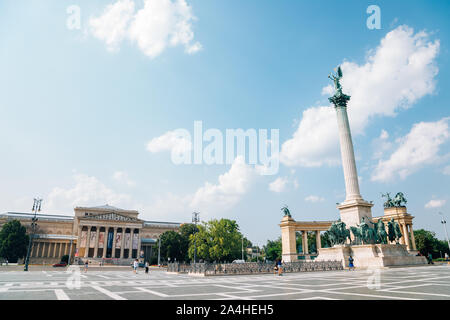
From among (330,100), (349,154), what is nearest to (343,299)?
(349,154)

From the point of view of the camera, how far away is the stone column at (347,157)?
134 ft

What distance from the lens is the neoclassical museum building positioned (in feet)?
330

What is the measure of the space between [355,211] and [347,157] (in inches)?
335

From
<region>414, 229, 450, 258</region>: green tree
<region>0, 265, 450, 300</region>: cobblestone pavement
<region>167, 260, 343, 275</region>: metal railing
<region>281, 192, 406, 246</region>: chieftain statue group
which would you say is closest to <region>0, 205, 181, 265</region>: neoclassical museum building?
<region>167, 260, 343, 275</region>: metal railing

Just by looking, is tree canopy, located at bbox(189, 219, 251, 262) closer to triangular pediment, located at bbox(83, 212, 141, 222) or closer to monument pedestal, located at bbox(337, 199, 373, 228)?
monument pedestal, located at bbox(337, 199, 373, 228)

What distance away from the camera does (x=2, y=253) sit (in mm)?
80312

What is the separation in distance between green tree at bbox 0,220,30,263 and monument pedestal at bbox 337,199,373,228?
8990 cm

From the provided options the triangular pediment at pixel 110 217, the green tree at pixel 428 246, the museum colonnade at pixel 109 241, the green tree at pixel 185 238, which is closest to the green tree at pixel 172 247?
the green tree at pixel 185 238

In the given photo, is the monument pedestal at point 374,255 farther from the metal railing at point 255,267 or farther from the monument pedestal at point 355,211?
the monument pedestal at point 355,211

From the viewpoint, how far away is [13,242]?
81250 mm
